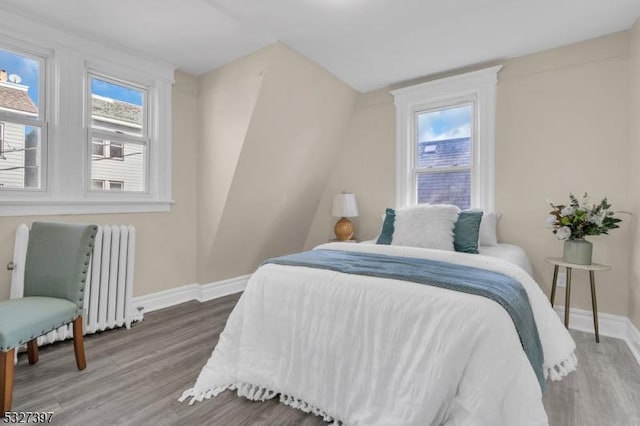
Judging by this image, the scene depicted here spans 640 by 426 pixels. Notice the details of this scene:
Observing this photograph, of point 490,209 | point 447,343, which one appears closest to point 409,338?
point 447,343

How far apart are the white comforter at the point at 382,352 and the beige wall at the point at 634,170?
3.92ft

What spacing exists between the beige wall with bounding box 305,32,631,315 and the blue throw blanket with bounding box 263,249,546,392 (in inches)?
58.0

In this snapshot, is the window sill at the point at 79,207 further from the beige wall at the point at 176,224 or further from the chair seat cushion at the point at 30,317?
the chair seat cushion at the point at 30,317

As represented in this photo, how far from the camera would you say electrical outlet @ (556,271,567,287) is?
2.67 meters

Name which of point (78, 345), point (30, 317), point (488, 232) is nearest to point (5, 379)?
point (30, 317)

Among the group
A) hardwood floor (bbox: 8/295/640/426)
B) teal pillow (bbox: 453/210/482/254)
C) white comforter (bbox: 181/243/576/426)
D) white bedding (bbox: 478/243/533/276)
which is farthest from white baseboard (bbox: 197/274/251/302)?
white bedding (bbox: 478/243/533/276)

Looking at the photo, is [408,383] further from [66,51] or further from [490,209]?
[66,51]

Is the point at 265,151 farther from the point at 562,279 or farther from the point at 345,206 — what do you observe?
the point at 562,279

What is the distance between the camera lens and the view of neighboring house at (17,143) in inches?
86.1

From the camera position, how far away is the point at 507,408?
1146mm

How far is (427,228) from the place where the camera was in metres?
2.47

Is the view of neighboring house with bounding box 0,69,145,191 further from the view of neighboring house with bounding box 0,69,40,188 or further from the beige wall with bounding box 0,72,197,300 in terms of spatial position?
the beige wall with bounding box 0,72,197,300

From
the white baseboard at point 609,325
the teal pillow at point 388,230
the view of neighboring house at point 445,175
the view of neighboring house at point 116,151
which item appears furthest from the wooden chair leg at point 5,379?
the white baseboard at point 609,325

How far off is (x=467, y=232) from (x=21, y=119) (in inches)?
132
